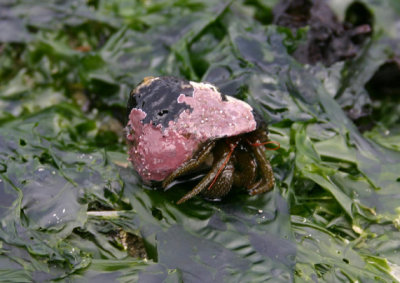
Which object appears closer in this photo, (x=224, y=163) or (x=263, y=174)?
(x=224, y=163)

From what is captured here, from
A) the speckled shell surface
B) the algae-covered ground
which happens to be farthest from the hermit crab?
the algae-covered ground

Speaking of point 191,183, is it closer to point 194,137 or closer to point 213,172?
point 213,172

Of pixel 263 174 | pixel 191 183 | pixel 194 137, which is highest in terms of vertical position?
pixel 194 137

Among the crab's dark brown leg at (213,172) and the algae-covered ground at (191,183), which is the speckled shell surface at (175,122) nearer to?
the crab's dark brown leg at (213,172)

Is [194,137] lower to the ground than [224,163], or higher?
higher

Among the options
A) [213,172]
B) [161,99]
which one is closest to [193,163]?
[213,172]

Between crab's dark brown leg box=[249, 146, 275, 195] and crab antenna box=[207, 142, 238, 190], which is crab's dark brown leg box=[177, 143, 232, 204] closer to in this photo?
crab antenna box=[207, 142, 238, 190]
